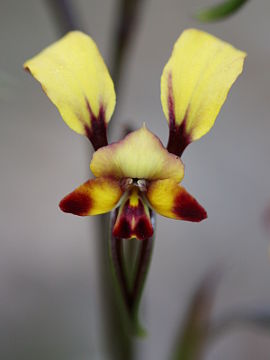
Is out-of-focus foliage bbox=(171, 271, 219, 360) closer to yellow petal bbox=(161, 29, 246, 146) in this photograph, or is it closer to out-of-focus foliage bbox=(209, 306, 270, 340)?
out-of-focus foliage bbox=(209, 306, 270, 340)

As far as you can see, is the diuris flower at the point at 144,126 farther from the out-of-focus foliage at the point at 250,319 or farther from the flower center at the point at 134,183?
the out-of-focus foliage at the point at 250,319

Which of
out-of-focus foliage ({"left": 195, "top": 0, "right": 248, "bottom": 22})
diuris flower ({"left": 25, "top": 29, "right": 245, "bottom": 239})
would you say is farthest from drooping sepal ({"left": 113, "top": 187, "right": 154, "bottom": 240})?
out-of-focus foliage ({"left": 195, "top": 0, "right": 248, "bottom": 22})

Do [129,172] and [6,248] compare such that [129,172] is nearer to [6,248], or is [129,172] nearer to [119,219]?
[119,219]

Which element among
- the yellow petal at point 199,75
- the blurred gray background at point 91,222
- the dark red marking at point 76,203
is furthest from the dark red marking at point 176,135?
the blurred gray background at point 91,222

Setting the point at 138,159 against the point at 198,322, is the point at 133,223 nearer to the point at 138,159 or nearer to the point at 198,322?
the point at 138,159

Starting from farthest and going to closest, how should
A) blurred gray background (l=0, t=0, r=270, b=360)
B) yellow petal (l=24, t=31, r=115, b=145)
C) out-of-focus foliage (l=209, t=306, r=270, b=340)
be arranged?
blurred gray background (l=0, t=0, r=270, b=360)
out-of-focus foliage (l=209, t=306, r=270, b=340)
yellow petal (l=24, t=31, r=115, b=145)

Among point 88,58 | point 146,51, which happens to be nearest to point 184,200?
point 88,58
